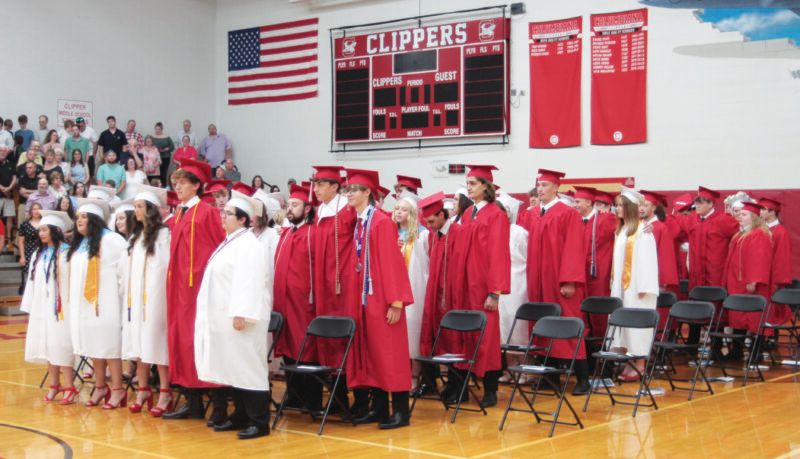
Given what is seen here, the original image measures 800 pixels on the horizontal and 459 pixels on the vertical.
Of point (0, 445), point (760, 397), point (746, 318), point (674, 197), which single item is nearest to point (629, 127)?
point (674, 197)

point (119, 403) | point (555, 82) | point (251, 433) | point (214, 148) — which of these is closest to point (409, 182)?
point (119, 403)

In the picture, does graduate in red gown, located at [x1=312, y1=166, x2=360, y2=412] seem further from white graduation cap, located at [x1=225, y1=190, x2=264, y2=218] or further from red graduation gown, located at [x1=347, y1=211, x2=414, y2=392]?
white graduation cap, located at [x1=225, y1=190, x2=264, y2=218]

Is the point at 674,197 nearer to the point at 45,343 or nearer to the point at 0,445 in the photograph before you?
the point at 45,343

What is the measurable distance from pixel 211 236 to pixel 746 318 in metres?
6.47

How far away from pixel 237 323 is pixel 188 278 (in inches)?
35.0

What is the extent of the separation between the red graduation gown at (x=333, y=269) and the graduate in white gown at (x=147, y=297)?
1289 mm

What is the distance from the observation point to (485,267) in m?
8.06

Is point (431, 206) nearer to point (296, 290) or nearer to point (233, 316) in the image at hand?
point (296, 290)

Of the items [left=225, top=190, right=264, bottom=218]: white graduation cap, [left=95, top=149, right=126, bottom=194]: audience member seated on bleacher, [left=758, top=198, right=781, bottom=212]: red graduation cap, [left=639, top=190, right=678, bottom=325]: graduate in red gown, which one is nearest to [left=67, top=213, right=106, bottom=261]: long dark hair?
[left=225, top=190, right=264, bottom=218]: white graduation cap

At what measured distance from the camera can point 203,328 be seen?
22.8 ft

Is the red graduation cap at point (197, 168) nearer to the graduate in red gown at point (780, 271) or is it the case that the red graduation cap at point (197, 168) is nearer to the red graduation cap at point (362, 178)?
the red graduation cap at point (362, 178)

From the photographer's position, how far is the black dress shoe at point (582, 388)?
8570mm

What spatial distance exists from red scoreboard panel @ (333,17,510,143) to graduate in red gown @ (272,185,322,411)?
1103 centimetres

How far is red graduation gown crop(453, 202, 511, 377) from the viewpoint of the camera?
25.8 ft
